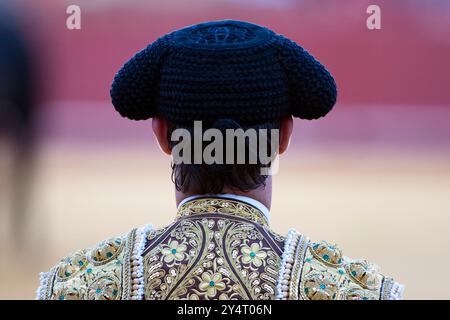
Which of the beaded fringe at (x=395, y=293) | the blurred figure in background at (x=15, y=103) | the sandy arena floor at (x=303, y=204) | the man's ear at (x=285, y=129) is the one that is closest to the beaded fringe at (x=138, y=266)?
the man's ear at (x=285, y=129)

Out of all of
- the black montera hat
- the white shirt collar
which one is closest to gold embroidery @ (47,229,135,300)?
the white shirt collar

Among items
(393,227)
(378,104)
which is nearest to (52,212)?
(393,227)

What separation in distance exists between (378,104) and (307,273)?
6.70m

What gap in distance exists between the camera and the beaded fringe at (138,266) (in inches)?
48.8

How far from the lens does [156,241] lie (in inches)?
50.9

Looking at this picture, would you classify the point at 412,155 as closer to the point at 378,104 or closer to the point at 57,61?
the point at 378,104

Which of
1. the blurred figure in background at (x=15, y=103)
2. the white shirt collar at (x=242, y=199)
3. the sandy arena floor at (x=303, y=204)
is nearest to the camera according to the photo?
the white shirt collar at (x=242, y=199)

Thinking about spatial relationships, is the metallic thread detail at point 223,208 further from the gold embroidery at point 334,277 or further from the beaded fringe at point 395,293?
the beaded fringe at point 395,293

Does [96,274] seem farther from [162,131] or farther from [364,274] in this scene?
[364,274]

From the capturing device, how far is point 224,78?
1276 millimetres

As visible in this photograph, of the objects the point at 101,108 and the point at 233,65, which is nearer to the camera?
the point at 233,65

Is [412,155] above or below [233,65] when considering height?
below
